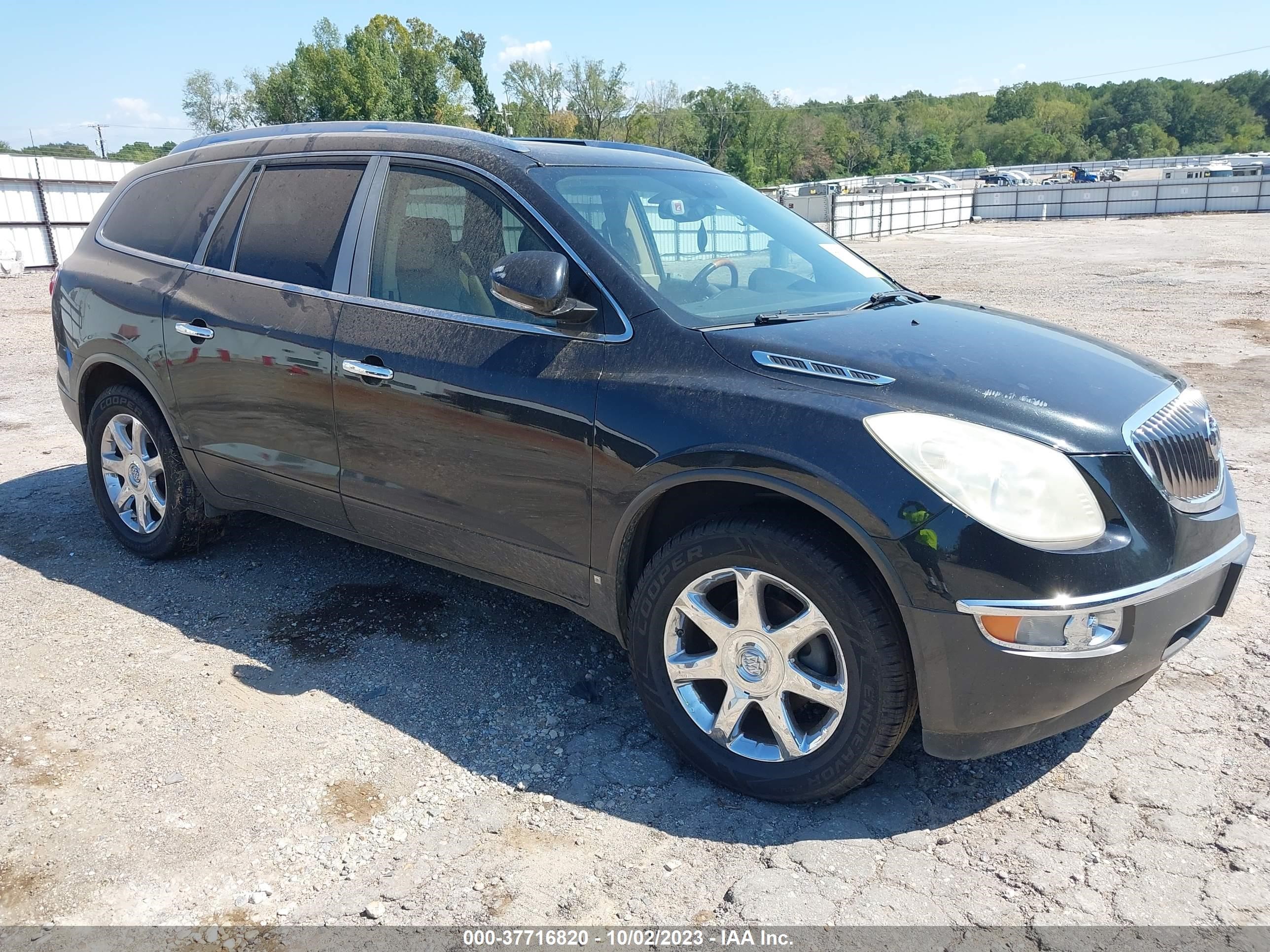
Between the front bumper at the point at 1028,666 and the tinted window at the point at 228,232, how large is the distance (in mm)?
3285

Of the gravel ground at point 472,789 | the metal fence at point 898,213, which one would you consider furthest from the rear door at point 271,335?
the metal fence at point 898,213

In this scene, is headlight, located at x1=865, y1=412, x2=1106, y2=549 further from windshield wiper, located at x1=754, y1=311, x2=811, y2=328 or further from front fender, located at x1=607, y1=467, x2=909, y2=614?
windshield wiper, located at x1=754, y1=311, x2=811, y2=328

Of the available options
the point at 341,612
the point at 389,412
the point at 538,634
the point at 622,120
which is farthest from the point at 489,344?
the point at 622,120

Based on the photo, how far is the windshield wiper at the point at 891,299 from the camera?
3.50 m

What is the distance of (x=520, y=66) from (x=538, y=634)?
Result: 324ft

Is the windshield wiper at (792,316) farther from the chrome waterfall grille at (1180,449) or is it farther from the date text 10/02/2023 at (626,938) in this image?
the date text 10/02/2023 at (626,938)

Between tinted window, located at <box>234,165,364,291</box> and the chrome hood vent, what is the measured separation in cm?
187

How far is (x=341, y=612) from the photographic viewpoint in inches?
169

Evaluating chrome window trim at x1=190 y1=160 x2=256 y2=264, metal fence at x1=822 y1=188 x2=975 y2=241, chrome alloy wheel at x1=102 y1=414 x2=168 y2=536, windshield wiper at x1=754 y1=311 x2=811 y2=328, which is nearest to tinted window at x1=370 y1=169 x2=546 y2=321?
windshield wiper at x1=754 y1=311 x2=811 y2=328

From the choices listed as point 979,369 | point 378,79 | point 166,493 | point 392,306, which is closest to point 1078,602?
point 979,369

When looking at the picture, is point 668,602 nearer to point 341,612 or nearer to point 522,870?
point 522,870

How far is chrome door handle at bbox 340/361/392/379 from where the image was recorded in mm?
3512

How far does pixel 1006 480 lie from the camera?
248 cm

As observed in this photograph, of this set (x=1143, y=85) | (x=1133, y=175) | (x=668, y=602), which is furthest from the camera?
(x=1143, y=85)
